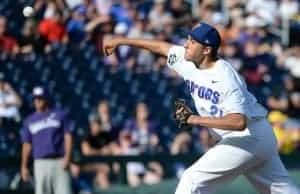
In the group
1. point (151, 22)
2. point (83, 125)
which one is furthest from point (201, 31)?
point (151, 22)

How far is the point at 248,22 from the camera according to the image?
16.4 meters

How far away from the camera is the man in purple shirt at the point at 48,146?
420 inches

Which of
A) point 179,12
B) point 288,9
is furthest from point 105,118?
point 288,9

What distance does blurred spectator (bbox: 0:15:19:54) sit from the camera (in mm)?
12836

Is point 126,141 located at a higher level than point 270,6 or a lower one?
lower

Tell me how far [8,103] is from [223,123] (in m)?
5.72

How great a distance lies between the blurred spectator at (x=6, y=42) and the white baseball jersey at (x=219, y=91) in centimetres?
590

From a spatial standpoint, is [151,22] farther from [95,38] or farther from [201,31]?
[201,31]

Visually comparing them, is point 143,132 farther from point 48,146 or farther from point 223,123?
point 223,123

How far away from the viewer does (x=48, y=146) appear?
10.7 metres

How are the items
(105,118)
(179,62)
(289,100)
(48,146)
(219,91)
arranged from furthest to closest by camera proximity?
(289,100) → (105,118) → (48,146) → (179,62) → (219,91)

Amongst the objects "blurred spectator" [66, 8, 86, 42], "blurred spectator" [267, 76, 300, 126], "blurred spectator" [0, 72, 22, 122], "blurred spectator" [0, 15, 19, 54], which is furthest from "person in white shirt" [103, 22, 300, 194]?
"blurred spectator" [267, 76, 300, 126]

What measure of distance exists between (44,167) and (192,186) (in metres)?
3.96

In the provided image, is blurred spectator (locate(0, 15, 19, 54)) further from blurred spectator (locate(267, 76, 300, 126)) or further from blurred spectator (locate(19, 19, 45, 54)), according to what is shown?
blurred spectator (locate(267, 76, 300, 126))
